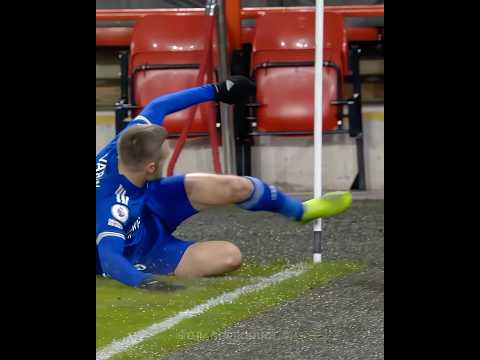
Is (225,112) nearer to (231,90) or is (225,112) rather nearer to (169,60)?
(169,60)

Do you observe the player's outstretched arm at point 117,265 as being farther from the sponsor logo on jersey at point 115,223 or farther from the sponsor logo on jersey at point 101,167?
the sponsor logo on jersey at point 101,167

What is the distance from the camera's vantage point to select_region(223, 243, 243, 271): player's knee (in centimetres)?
559

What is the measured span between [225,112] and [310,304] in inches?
178

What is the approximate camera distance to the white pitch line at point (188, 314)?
413cm

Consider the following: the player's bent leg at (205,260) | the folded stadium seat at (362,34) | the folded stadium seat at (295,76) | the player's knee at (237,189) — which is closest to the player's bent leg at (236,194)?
the player's knee at (237,189)

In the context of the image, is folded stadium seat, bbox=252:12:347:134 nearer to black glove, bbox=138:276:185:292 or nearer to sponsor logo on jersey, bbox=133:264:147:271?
sponsor logo on jersey, bbox=133:264:147:271

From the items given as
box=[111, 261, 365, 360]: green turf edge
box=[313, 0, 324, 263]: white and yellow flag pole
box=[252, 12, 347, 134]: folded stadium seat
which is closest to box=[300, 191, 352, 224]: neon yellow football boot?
box=[313, 0, 324, 263]: white and yellow flag pole

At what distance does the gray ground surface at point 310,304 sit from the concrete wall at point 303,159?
1.77 metres

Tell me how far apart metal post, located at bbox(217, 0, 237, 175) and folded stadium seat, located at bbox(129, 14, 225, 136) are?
0.52 ft

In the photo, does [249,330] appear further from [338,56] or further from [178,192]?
[338,56]

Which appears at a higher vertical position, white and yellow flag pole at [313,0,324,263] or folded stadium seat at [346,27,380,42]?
folded stadium seat at [346,27,380,42]

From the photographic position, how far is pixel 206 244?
564 cm
